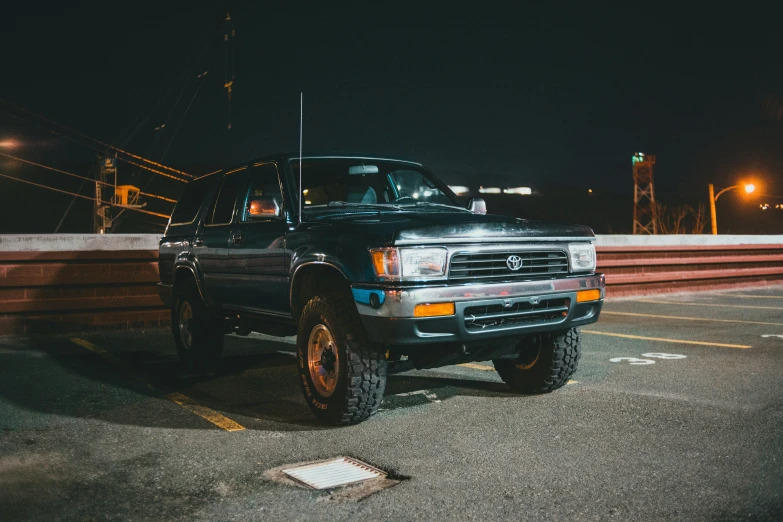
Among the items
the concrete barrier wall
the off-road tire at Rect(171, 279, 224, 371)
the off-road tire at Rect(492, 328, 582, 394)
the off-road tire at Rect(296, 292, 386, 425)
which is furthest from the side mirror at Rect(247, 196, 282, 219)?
the concrete barrier wall

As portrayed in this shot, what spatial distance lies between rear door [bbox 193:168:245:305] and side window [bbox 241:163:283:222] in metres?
0.16

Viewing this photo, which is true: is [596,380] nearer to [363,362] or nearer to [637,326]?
[363,362]

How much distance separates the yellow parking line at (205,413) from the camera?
202 inches

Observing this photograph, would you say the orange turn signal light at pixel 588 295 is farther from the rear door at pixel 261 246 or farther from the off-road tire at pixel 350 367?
the rear door at pixel 261 246

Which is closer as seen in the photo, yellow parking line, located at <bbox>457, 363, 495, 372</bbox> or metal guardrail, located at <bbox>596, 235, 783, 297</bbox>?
yellow parking line, located at <bbox>457, 363, 495, 372</bbox>

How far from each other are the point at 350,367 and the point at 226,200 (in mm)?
2776

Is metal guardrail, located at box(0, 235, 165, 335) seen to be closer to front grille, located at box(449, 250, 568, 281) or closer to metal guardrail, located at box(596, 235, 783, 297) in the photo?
front grille, located at box(449, 250, 568, 281)

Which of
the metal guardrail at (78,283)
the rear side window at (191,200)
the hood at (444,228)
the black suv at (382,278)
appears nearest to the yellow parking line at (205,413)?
the black suv at (382,278)

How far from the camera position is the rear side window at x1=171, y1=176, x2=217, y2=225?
24.4ft

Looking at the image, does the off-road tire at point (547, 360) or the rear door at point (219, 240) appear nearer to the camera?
the off-road tire at point (547, 360)

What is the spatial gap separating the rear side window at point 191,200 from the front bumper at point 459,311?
315cm

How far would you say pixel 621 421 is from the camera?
5109 millimetres

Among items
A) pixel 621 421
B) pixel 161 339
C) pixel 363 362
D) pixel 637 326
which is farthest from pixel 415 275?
pixel 637 326

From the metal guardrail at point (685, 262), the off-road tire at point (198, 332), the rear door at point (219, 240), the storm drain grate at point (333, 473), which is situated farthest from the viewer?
the metal guardrail at point (685, 262)
